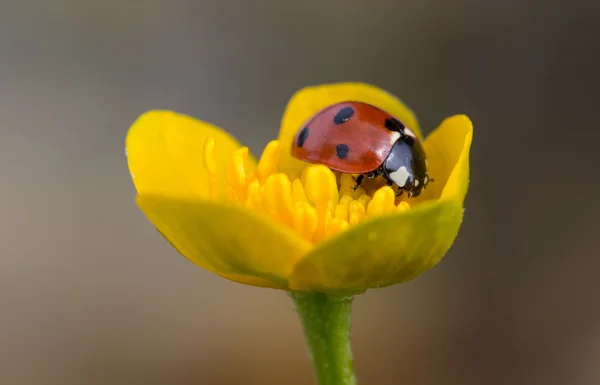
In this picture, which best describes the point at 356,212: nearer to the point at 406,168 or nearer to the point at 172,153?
the point at 406,168

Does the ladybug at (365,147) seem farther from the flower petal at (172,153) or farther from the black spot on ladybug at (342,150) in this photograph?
the flower petal at (172,153)

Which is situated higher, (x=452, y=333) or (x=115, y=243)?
(x=115, y=243)

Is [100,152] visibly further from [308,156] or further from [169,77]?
[308,156]

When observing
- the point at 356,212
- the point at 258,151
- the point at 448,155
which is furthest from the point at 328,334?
the point at 258,151

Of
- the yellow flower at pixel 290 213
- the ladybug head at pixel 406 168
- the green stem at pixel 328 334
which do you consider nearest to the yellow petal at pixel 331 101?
the yellow flower at pixel 290 213

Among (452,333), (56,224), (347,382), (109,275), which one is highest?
(56,224)

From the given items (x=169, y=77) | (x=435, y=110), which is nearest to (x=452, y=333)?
(x=435, y=110)
